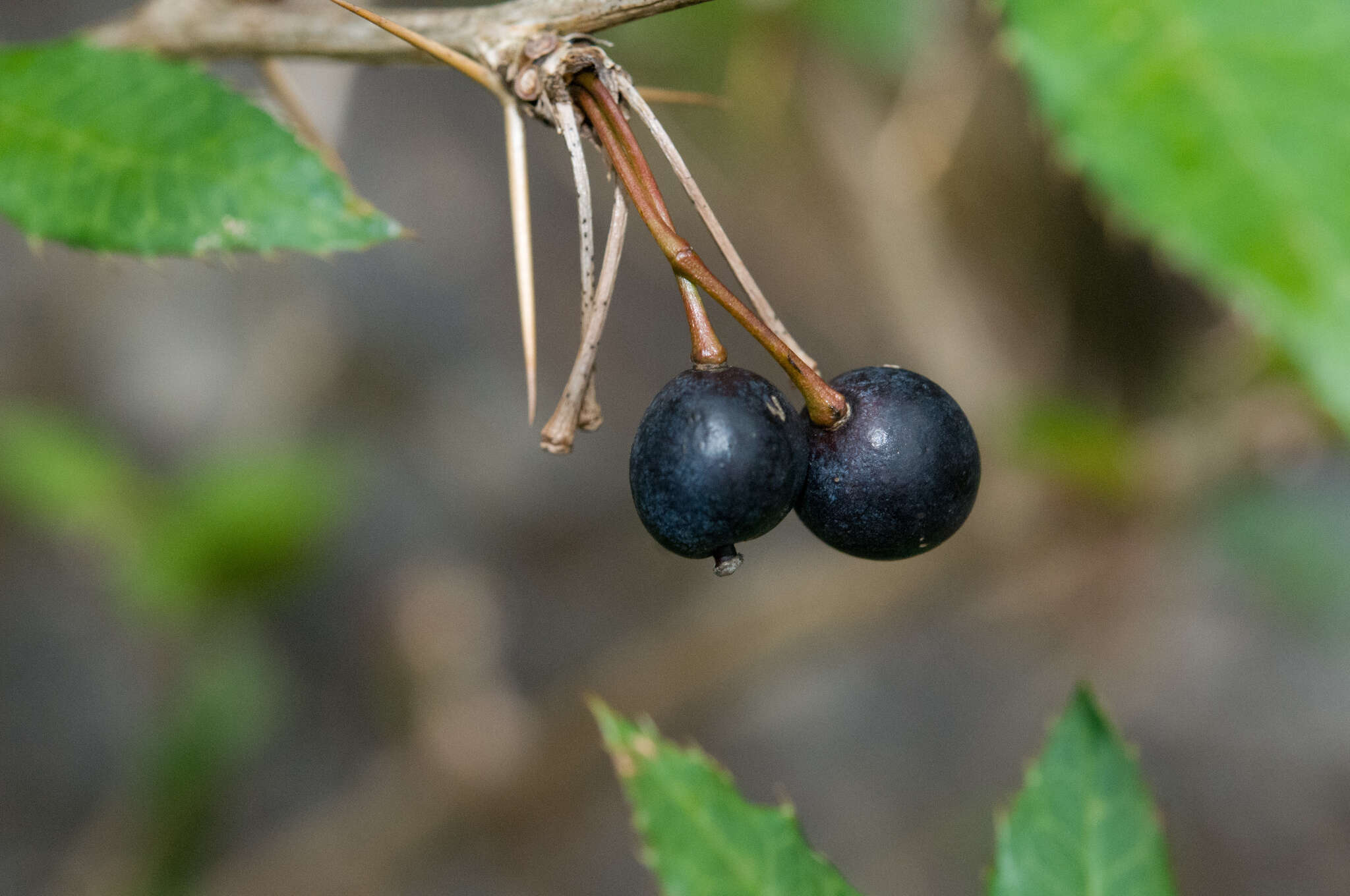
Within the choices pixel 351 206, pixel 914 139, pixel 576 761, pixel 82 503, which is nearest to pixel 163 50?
pixel 351 206

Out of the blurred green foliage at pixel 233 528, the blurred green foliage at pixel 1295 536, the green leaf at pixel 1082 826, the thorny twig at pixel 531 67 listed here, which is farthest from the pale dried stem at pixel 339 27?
the blurred green foliage at pixel 1295 536

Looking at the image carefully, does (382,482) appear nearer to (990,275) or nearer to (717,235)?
(990,275)

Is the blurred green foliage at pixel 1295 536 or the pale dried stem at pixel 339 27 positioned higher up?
the pale dried stem at pixel 339 27

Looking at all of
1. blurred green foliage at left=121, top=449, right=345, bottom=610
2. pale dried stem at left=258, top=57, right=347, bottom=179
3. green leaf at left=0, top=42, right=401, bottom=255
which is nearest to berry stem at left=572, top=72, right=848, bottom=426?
green leaf at left=0, top=42, right=401, bottom=255

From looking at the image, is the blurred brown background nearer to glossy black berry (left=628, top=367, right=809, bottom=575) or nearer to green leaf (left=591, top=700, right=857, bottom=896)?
green leaf (left=591, top=700, right=857, bottom=896)

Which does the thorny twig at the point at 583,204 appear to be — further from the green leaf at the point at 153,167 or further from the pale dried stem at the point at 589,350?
the green leaf at the point at 153,167

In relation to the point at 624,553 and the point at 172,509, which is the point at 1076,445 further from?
the point at 172,509

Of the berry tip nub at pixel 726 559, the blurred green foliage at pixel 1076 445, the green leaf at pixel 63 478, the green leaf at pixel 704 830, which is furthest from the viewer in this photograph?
the green leaf at pixel 63 478
